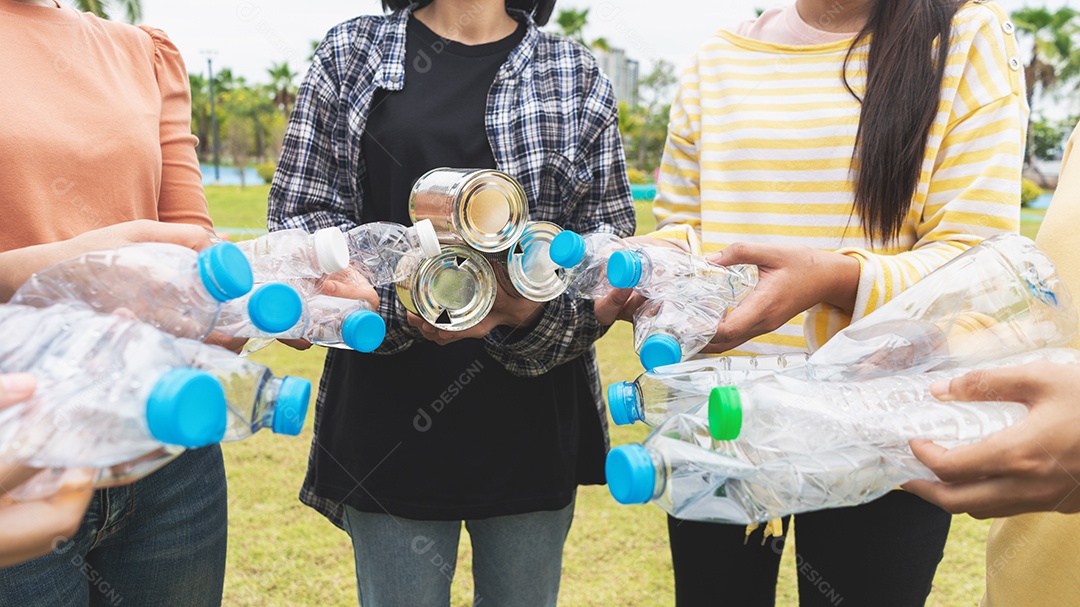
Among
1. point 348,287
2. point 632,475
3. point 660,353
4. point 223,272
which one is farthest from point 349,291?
point 632,475

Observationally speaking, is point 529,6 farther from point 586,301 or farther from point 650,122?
point 650,122

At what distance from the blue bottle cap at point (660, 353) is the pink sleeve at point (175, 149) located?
915mm

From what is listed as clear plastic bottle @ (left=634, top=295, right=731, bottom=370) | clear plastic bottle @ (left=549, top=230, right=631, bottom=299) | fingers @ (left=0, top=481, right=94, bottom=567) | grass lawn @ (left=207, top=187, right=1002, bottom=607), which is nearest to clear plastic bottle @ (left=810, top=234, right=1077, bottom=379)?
clear plastic bottle @ (left=634, top=295, right=731, bottom=370)

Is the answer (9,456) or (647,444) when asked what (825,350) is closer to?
(647,444)

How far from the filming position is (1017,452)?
0.81 metres

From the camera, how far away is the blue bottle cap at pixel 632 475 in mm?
750

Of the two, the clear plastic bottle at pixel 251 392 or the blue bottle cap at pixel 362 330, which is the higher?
the clear plastic bottle at pixel 251 392

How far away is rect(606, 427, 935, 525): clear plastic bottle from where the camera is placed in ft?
2.60

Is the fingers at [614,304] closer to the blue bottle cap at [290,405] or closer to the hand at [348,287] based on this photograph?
the hand at [348,287]

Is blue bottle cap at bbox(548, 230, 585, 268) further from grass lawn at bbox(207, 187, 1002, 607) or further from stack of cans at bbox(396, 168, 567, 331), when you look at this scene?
grass lawn at bbox(207, 187, 1002, 607)

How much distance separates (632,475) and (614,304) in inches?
21.8

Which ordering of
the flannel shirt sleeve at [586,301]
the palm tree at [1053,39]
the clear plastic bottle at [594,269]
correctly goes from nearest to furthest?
the clear plastic bottle at [594,269] → the flannel shirt sleeve at [586,301] → the palm tree at [1053,39]

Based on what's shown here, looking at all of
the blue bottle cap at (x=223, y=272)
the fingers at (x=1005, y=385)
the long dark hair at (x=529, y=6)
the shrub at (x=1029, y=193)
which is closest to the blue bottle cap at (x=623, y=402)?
the fingers at (x=1005, y=385)

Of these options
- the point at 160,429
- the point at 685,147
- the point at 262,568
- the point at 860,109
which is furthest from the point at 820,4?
the point at 262,568
